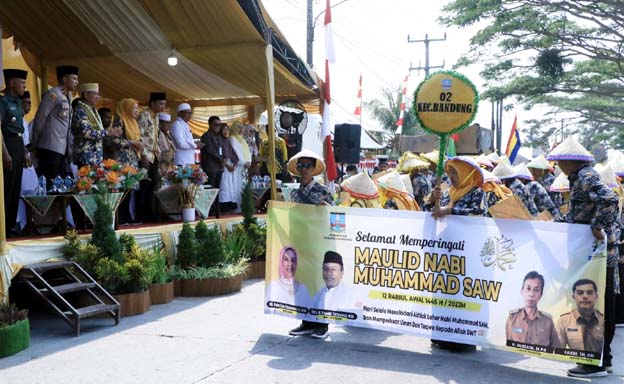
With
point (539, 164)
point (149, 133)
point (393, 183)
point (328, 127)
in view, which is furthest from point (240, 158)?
point (539, 164)

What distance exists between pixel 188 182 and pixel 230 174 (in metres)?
2.28

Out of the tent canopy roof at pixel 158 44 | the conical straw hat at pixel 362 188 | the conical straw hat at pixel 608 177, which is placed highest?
the tent canopy roof at pixel 158 44

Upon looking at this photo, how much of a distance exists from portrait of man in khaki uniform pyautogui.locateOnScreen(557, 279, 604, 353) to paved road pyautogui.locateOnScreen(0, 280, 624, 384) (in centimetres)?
32

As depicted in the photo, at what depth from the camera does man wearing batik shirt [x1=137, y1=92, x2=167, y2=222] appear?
9.26 m

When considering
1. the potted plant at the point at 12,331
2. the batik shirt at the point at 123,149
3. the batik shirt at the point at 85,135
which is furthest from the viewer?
the batik shirt at the point at 123,149

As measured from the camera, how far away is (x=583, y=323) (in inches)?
187

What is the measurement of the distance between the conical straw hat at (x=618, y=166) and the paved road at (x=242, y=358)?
4167mm

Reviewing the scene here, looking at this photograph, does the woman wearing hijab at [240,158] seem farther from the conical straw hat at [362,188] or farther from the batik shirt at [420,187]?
the conical straw hat at [362,188]

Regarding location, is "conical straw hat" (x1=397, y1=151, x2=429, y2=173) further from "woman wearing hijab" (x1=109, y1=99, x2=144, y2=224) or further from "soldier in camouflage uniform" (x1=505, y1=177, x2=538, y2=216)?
"woman wearing hijab" (x1=109, y1=99, x2=144, y2=224)

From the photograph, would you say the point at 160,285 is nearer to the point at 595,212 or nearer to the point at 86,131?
the point at 86,131

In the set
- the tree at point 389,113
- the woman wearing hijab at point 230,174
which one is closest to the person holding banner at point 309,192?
the woman wearing hijab at point 230,174

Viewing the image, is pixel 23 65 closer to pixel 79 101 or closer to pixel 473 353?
pixel 79 101

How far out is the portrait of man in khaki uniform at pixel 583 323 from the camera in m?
4.71

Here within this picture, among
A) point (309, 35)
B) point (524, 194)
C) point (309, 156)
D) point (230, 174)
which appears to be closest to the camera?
point (309, 156)
